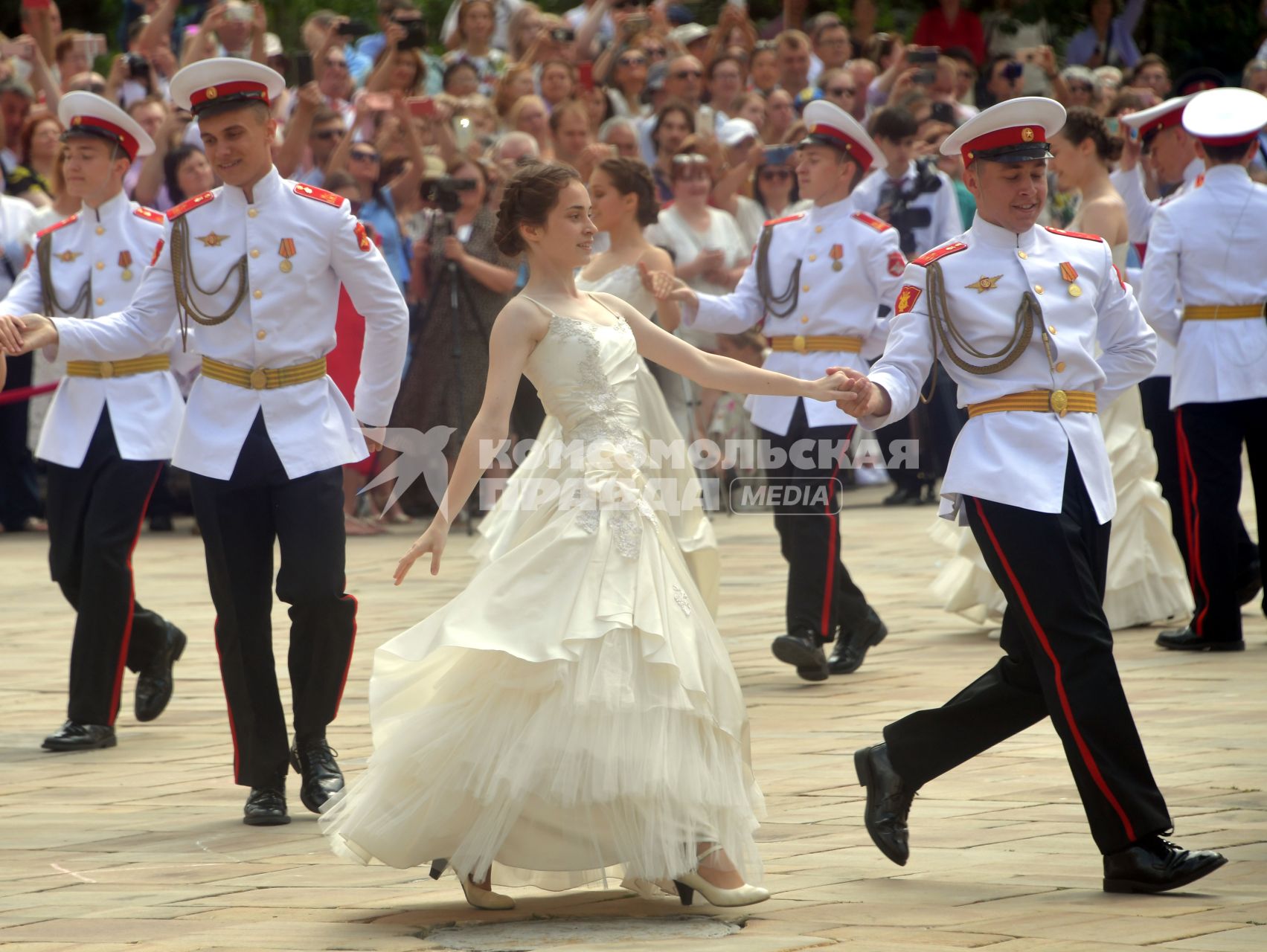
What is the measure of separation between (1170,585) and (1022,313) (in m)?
4.09

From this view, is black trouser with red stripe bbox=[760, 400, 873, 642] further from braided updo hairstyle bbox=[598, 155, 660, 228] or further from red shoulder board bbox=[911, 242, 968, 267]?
red shoulder board bbox=[911, 242, 968, 267]

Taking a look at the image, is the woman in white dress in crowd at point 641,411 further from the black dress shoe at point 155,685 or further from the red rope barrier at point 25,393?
the red rope barrier at point 25,393

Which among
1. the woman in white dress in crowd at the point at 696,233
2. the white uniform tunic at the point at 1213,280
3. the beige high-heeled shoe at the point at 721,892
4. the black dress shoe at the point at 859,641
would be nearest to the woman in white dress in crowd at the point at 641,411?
the black dress shoe at the point at 859,641

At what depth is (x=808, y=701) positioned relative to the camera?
23.9ft

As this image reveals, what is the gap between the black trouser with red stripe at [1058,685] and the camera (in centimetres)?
463

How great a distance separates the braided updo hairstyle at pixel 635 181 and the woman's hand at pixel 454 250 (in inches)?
138

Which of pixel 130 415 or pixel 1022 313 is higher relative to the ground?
pixel 1022 313

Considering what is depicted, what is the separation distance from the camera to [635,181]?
834 centimetres

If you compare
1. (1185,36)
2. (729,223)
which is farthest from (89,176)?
(1185,36)

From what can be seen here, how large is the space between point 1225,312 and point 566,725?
4.53 meters

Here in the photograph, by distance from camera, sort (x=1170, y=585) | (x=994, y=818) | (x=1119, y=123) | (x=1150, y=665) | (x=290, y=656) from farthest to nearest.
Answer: (x=1119, y=123)
(x=1170, y=585)
(x=1150, y=665)
(x=290, y=656)
(x=994, y=818)

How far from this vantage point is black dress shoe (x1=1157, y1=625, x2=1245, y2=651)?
805 cm

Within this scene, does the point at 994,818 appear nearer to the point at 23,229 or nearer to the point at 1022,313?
the point at 1022,313

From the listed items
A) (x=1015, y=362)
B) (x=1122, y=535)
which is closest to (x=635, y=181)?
(x=1122, y=535)
